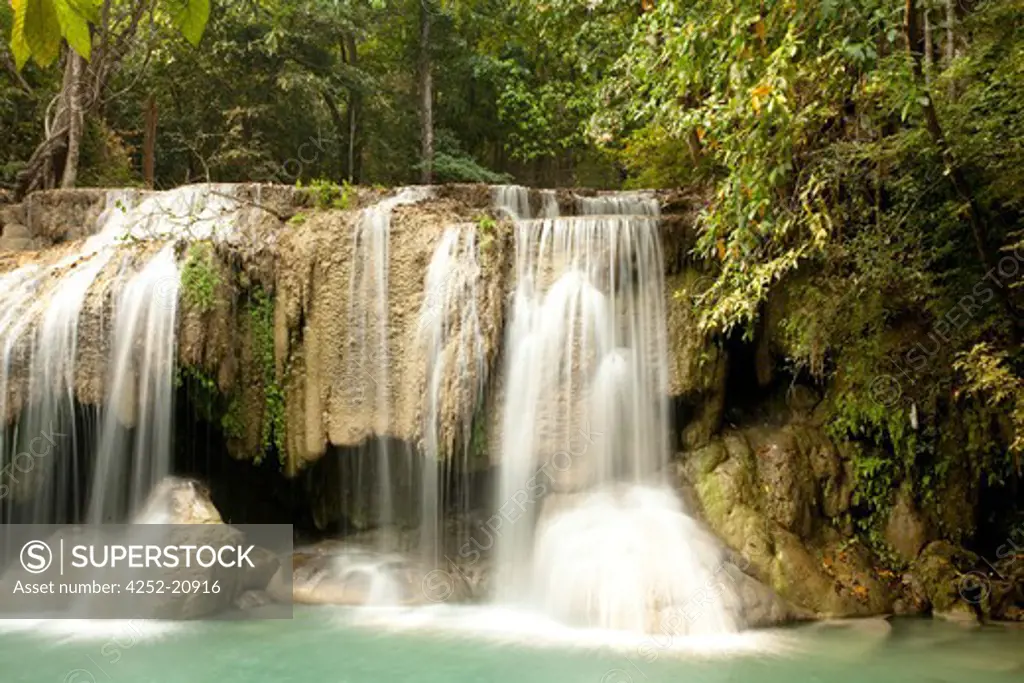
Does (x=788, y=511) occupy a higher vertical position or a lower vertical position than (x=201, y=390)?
lower

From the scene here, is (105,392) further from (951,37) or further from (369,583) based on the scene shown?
(951,37)

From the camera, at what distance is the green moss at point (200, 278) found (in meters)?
8.00

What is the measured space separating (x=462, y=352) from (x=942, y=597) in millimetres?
5053

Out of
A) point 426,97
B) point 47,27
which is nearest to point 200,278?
point 47,27

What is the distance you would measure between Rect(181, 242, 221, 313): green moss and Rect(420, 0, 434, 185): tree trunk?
917 centimetres

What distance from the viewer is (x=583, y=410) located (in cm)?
796

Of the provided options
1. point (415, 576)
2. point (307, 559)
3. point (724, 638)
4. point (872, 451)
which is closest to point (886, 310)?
point (872, 451)

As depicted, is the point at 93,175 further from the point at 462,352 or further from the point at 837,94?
the point at 837,94

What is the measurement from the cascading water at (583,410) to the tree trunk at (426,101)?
9015 mm

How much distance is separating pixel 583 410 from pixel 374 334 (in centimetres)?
237

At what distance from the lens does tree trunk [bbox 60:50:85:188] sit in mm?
12333

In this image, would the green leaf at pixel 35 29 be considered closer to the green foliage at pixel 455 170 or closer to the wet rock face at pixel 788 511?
the wet rock face at pixel 788 511

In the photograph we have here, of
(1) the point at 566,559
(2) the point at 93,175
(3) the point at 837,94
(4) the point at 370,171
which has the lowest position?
(1) the point at 566,559

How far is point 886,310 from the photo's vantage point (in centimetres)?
767
